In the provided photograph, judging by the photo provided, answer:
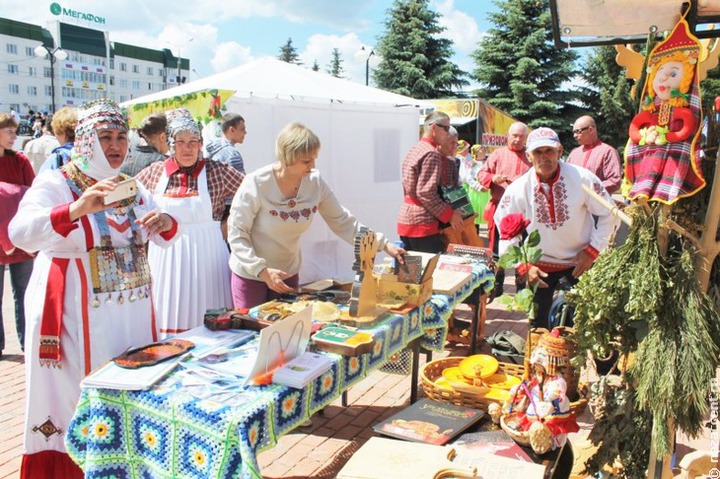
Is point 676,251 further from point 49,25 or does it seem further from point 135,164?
point 49,25

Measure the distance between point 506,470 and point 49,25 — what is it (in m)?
64.8

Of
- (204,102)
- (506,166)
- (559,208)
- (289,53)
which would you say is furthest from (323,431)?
(289,53)

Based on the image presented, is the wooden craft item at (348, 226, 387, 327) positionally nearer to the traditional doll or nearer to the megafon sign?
the traditional doll

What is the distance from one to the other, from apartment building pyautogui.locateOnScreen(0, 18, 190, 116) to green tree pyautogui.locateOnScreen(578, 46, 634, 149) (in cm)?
3985

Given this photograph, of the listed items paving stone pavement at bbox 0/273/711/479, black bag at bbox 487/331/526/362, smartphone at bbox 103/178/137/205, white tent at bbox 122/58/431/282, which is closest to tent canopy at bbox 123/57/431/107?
white tent at bbox 122/58/431/282

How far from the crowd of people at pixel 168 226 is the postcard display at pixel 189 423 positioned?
0.46 m

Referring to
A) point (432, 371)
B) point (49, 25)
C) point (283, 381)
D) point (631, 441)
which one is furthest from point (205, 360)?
point (49, 25)

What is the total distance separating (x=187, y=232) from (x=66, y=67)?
61256 millimetres

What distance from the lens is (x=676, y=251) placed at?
1760 mm

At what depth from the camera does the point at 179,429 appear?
Result: 1706mm

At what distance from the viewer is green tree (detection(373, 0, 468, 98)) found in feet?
84.6

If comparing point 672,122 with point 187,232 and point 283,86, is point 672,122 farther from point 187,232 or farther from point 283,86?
point 283,86

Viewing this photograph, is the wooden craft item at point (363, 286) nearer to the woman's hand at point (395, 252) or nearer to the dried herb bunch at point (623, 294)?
the woman's hand at point (395, 252)

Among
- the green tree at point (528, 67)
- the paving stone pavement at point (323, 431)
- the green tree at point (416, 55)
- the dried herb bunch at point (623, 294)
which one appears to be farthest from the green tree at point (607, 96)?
the dried herb bunch at point (623, 294)
